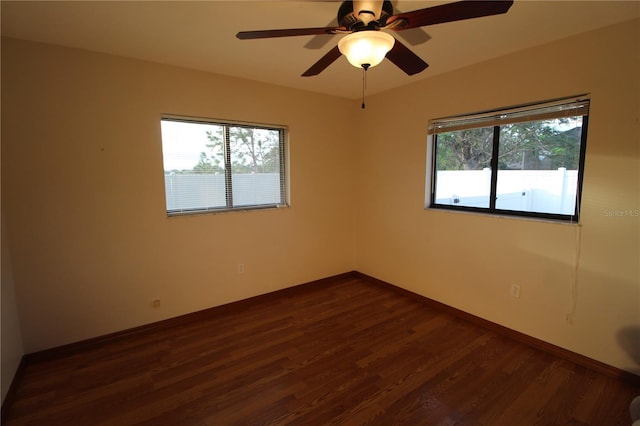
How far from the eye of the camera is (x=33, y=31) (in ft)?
6.80

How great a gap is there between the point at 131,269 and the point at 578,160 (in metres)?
3.82

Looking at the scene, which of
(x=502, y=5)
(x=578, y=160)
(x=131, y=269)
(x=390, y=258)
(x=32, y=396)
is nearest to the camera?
(x=502, y=5)

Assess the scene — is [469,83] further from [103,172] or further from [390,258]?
[103,172]

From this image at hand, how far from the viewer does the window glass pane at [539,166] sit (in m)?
2.35

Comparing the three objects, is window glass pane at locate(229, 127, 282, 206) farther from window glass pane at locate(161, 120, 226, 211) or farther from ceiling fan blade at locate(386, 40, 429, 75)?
ceiling fan blade at locate(386, 40, 429, 75)

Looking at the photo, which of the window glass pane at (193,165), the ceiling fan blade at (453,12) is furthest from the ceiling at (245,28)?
the window glass pane at (193,165)

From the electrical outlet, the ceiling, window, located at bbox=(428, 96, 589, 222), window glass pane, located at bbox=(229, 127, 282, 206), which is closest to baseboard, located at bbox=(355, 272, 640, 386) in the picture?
the electrical outlet

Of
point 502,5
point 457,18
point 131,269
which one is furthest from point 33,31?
point 502,5

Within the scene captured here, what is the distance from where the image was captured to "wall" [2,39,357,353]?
2.25m

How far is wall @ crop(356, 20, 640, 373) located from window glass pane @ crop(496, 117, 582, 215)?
0.15 meters

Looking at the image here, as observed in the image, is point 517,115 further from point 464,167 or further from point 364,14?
point 364,14

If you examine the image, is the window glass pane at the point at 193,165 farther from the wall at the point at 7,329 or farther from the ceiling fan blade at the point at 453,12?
the ceiling fan blade at the point at 453,12

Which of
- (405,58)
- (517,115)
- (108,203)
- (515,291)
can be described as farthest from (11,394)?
(517,115)

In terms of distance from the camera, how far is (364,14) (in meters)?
1.48
